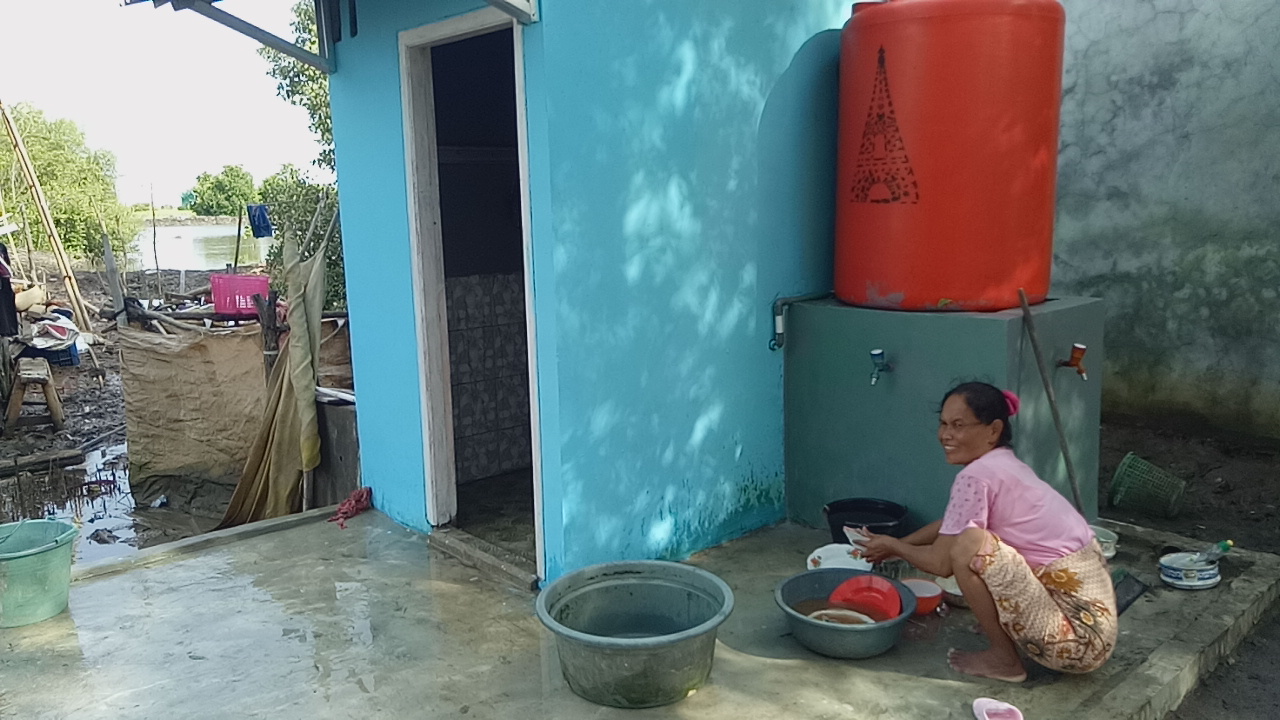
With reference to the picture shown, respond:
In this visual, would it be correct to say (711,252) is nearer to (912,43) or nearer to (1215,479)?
(912,43)

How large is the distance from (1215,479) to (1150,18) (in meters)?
2.98

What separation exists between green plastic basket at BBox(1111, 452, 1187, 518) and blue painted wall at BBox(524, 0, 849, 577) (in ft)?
5.77

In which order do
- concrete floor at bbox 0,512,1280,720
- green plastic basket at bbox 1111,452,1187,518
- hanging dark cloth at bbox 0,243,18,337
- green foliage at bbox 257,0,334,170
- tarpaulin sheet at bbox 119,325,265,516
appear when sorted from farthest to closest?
green foliage at bbox 257,0,334,170
hanging dark cloth at bbox 0,243,18,337
tarpaulin sheet at bbox 119,325,265,516
green plastic basket at bbox 1111,452,1187,518
concrete floor at bbox 0,512,1280,720

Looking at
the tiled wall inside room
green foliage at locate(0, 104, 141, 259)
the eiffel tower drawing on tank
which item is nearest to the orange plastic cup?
the eiffel tower drawing on tank

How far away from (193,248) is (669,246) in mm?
27946

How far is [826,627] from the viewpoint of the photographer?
3.00 meters

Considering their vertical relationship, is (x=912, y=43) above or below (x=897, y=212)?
above

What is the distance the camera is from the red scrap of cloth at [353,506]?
4578mm

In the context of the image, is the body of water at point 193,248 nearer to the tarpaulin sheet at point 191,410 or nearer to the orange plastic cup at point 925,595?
the tarpaulin sheet at point 191,410

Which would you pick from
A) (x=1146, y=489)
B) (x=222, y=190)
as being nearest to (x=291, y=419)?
(x=1146, y=489)

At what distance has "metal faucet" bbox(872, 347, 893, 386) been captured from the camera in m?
3.88

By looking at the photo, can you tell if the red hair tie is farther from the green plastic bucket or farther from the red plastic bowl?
the green plastic bucket

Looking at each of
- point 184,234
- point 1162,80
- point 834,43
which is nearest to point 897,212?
point 834,43

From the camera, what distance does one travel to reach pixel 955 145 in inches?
149
